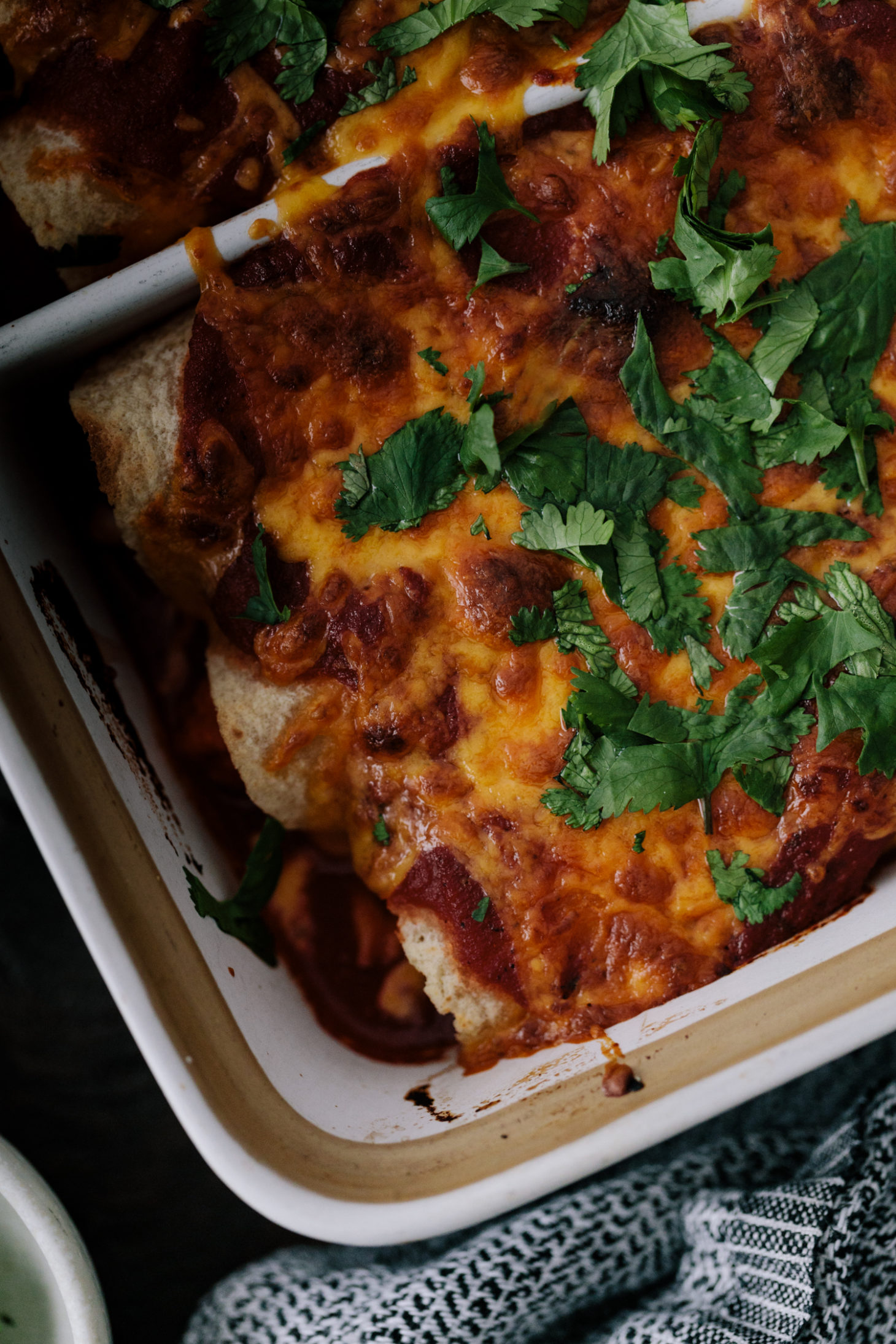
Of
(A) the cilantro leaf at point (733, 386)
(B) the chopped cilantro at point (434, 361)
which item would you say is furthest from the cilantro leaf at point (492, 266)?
(A) the cilantro leaf at point (733, 386)

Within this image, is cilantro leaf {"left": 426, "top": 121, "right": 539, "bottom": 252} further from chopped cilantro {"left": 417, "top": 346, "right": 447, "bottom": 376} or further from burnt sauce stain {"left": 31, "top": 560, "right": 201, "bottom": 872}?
burnt sauce stain {"left": 31, "top": 560, "right": 201, "bottom": 872}

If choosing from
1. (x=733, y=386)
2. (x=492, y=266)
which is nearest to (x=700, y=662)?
(x=733, y=386)

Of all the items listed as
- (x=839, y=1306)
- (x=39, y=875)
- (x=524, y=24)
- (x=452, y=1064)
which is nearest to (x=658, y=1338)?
(x=839, y=1306)

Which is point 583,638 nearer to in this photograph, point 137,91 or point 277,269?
point 277,269

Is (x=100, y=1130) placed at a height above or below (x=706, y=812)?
below

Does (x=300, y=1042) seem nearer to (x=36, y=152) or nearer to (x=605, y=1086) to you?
(x=605, y=1086)

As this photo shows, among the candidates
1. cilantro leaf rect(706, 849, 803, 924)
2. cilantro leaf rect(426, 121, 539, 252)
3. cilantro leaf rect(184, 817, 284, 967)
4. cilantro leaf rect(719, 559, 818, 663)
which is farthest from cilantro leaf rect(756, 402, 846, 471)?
cilantro leaf rect(184, 817, 284, 967)
